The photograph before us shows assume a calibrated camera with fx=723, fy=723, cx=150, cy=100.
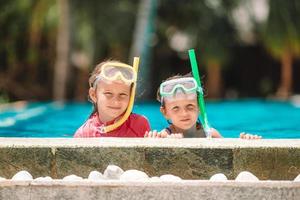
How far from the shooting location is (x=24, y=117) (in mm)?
11117

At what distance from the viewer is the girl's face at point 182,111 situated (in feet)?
15.5

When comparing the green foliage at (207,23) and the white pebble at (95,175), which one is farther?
the green foliage at (207,23)

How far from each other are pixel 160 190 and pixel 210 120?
8532 millimetres

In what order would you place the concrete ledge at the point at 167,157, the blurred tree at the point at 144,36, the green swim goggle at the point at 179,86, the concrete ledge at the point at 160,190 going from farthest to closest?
the blurred tree at the point at 144,36 → the green swim goggle at the point at 179,86 → the concrete ledge at the point at 167,157 → the concrete ledge at the point at 160,190

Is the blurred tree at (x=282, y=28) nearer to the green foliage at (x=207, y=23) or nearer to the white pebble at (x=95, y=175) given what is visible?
the green foliage at (x=207, y=23)

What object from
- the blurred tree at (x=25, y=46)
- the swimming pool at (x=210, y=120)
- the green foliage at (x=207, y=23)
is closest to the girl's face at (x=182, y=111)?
the swimming pool at (x=210, y=120)

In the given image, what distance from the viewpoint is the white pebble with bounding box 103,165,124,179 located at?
3688 millimetres

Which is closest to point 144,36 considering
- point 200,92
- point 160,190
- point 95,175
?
point 200,92

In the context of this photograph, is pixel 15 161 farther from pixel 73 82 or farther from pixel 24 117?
pixel 73 82

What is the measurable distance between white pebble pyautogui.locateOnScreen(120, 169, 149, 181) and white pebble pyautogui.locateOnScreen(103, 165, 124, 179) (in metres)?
0.06

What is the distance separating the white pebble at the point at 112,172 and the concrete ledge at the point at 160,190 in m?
0.41

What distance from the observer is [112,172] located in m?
3.70

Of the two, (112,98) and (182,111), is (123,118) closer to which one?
(112,98)

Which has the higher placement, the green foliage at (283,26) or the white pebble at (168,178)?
the green foliage at (283,26)
